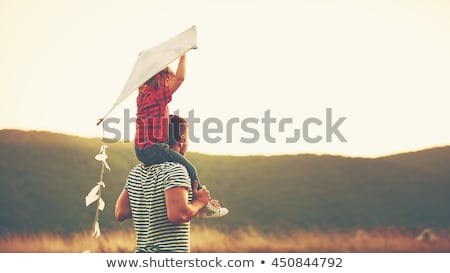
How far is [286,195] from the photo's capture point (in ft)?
17.8

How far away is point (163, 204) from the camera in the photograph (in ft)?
11.6

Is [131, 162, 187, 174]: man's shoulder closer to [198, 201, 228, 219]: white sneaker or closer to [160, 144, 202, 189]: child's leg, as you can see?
[160, 144, 202, 189]: child's leg

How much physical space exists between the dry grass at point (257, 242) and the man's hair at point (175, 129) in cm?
170

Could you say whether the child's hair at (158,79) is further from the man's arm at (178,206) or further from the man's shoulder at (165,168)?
the man's arm at (178,206)

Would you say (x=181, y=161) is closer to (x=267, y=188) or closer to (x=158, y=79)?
(x=158, y=79)

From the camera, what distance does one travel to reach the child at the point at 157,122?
12.0 ft

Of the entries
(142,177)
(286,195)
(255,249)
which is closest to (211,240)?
(255,249)

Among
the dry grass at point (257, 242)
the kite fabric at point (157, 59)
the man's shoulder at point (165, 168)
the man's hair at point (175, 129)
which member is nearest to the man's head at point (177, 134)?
the man's hair at point (175, 129)

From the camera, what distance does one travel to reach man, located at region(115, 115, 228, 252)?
3479 mm

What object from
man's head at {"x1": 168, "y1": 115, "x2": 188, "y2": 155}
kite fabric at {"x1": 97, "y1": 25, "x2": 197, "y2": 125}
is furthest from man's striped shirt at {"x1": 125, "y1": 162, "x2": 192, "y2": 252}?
kite fabric at {"x1": 97, "y1": 25, "x2": 197, "y2": 125}

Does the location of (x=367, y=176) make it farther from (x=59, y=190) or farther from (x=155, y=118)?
(x=59, y=190)

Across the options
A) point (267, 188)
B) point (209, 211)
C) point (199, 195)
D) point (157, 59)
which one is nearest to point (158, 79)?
point (157, 59)

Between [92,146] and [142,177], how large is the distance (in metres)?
2.18

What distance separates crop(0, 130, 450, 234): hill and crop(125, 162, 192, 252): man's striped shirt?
5.21 feet
